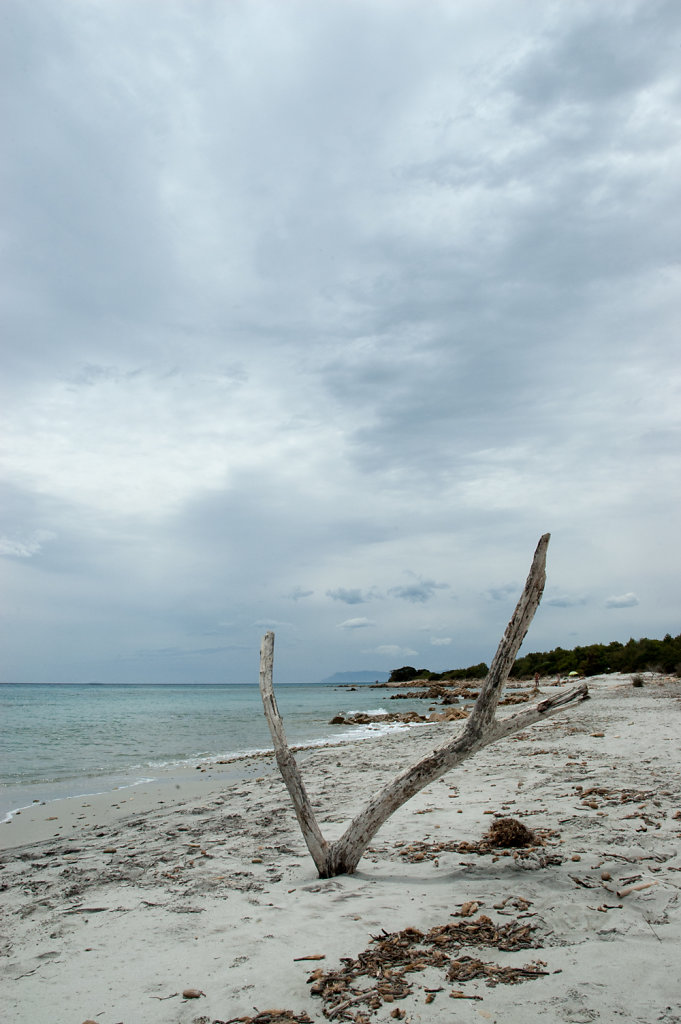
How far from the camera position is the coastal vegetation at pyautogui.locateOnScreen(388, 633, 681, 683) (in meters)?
42.9

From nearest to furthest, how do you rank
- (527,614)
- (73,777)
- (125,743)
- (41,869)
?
1. (527,614)
2. (41,869)
3. (73,777)
4. (125,743)

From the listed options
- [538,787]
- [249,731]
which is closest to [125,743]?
[249,731]

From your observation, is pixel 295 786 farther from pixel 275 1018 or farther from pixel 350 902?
pixel 275 1018

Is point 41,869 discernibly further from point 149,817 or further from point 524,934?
point 524,934

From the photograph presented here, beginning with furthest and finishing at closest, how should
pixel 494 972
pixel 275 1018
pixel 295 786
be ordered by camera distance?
pixel 295 786, pixel 494 972, pixel 275 1018

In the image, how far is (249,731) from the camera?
1018 inches

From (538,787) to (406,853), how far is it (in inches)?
113

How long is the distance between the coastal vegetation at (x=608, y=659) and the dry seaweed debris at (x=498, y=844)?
23096 mm

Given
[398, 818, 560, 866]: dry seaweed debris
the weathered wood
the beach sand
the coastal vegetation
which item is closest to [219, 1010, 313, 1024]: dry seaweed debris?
the beach sand

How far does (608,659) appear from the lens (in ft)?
169

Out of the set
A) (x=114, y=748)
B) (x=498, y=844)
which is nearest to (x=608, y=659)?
(x=114, y=748)

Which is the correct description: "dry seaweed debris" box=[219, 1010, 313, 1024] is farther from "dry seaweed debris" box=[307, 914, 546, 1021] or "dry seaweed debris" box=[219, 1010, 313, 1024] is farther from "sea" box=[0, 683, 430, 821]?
"sea" box=[0, 683, 430, 821]

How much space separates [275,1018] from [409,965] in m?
0.89

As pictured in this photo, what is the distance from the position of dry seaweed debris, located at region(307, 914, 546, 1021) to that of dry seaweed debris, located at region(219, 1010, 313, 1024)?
137 millimetres
